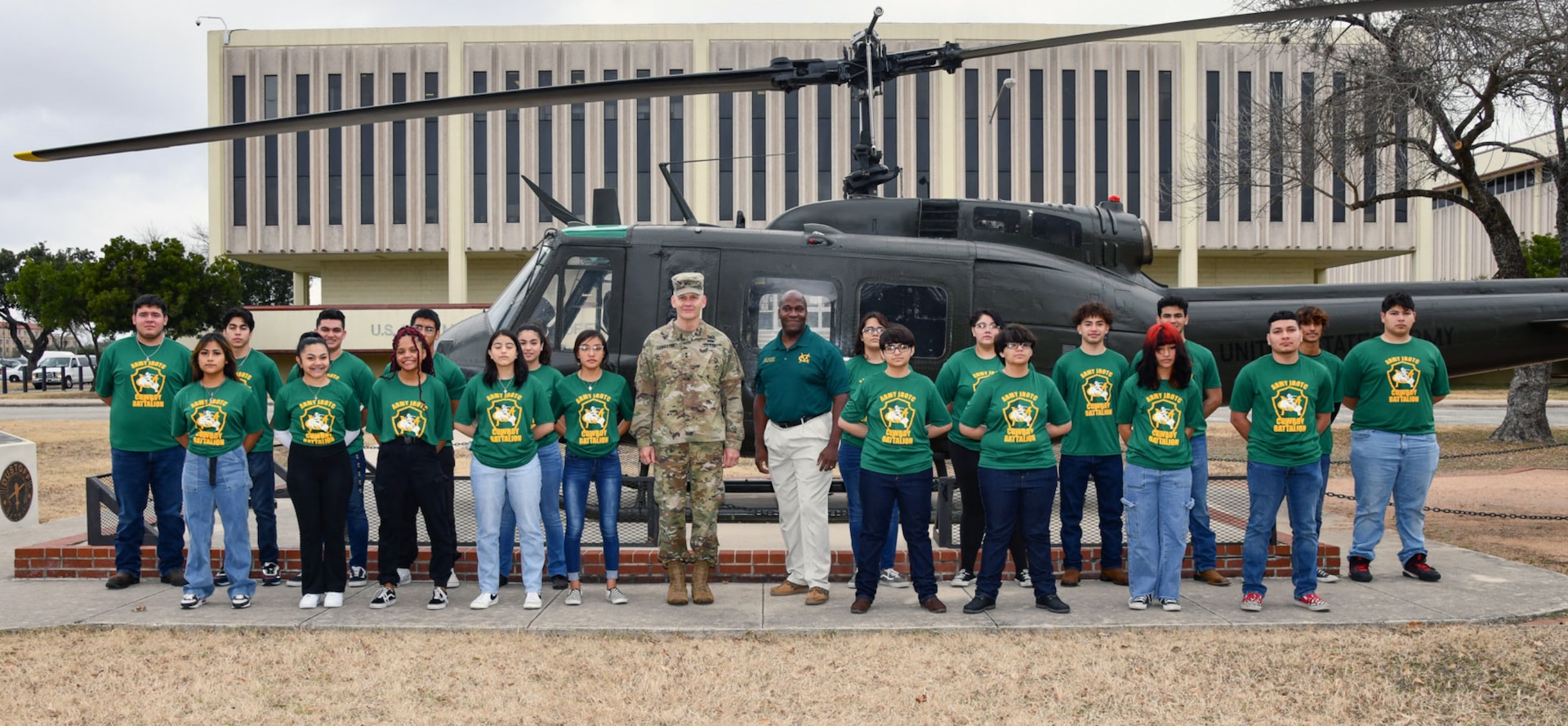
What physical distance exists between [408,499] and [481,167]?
35.7 m

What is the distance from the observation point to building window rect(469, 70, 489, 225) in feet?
131

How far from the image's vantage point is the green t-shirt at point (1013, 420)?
6.05 m

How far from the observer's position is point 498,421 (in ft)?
20.6

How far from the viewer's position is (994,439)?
6086 millimetres

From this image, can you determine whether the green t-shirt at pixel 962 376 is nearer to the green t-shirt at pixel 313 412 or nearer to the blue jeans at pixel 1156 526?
the blue jeans at pixel 1156 526

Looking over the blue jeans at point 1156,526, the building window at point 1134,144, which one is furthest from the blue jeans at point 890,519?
the building window at point 1134,144

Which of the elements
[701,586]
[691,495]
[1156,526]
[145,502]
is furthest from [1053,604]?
[145,502]

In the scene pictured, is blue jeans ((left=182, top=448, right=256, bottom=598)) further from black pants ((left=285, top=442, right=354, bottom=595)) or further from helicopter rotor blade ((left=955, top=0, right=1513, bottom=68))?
helicopter rotor blade ((left=955, top=0, right=1513, bottom=68))

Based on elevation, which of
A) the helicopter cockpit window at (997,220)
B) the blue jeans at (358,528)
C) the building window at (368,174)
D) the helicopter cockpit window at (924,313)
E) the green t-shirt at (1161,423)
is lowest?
the blue jeans at (358,528)

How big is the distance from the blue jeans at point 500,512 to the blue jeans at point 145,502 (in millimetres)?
2027

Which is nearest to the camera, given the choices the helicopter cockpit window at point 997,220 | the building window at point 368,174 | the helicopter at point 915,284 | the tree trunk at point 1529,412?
the helicopter at point 915,284

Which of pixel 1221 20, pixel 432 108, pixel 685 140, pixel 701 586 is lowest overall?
pixel 701 586

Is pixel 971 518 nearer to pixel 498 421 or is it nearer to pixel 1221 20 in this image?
pixel 498 421

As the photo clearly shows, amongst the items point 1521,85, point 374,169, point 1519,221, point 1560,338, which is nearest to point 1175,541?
point 1560,338
